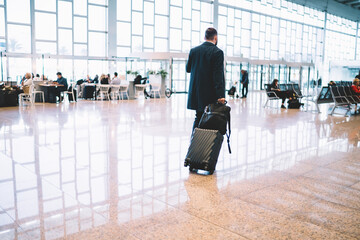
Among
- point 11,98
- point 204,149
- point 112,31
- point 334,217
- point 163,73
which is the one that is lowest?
point 334,217

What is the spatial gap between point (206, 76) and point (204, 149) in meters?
0.89

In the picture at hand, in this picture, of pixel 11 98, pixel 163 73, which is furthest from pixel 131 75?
pixel 11 98

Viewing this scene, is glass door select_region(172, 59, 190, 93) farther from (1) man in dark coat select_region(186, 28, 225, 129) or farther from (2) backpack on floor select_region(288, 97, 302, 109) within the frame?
(1) man in dark coat select_region(186, 28, 225, 129)

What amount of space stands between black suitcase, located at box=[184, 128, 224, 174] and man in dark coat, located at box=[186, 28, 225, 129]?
1.28ft

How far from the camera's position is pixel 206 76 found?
160 inches

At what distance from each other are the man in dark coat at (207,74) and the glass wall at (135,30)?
16503 mm

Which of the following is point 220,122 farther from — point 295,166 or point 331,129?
point 331,129

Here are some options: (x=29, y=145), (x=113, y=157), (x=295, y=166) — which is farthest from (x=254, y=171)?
(x=29, y=145)

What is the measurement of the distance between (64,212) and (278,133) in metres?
5.11

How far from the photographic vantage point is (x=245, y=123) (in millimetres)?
8344

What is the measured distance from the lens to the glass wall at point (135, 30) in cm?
2002

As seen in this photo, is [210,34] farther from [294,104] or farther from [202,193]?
[294,104]

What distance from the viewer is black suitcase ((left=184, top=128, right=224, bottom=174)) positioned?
3.79 metres

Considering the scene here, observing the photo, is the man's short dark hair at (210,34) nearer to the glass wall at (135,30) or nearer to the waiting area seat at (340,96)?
the waiting area seat at (340,96)
